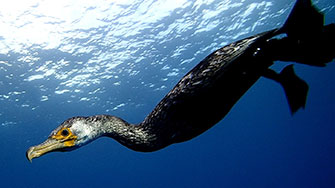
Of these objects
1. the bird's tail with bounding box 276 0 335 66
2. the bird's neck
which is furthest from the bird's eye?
the bird's tail with bounding box 276 0 335 66

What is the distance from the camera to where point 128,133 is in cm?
327

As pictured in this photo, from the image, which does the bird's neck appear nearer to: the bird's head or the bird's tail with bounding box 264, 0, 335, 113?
the bird's head

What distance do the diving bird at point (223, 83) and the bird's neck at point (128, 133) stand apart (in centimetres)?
1

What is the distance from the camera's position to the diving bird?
8.64 ft

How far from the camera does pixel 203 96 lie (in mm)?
2746

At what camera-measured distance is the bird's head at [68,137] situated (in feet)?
9.93

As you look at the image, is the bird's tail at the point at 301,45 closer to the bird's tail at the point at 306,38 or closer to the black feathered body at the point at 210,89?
the bird's tail at the point at 306,38

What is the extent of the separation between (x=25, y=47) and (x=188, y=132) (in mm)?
15455

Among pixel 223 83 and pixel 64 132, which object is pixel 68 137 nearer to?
pixel 64 132

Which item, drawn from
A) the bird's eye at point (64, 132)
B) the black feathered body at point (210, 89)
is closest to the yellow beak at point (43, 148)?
the bird's eye at point (64, 132)

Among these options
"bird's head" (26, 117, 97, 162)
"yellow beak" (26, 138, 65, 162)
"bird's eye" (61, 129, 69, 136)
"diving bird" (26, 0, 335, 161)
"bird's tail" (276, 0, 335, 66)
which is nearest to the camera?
"bird's tail" (276, 0, 335, 66)

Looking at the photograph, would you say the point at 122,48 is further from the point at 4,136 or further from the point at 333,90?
the point at 333,90

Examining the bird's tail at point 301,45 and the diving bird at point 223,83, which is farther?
the diving bird at point 223,83

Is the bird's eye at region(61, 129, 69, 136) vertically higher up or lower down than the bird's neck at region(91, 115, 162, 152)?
higher up
